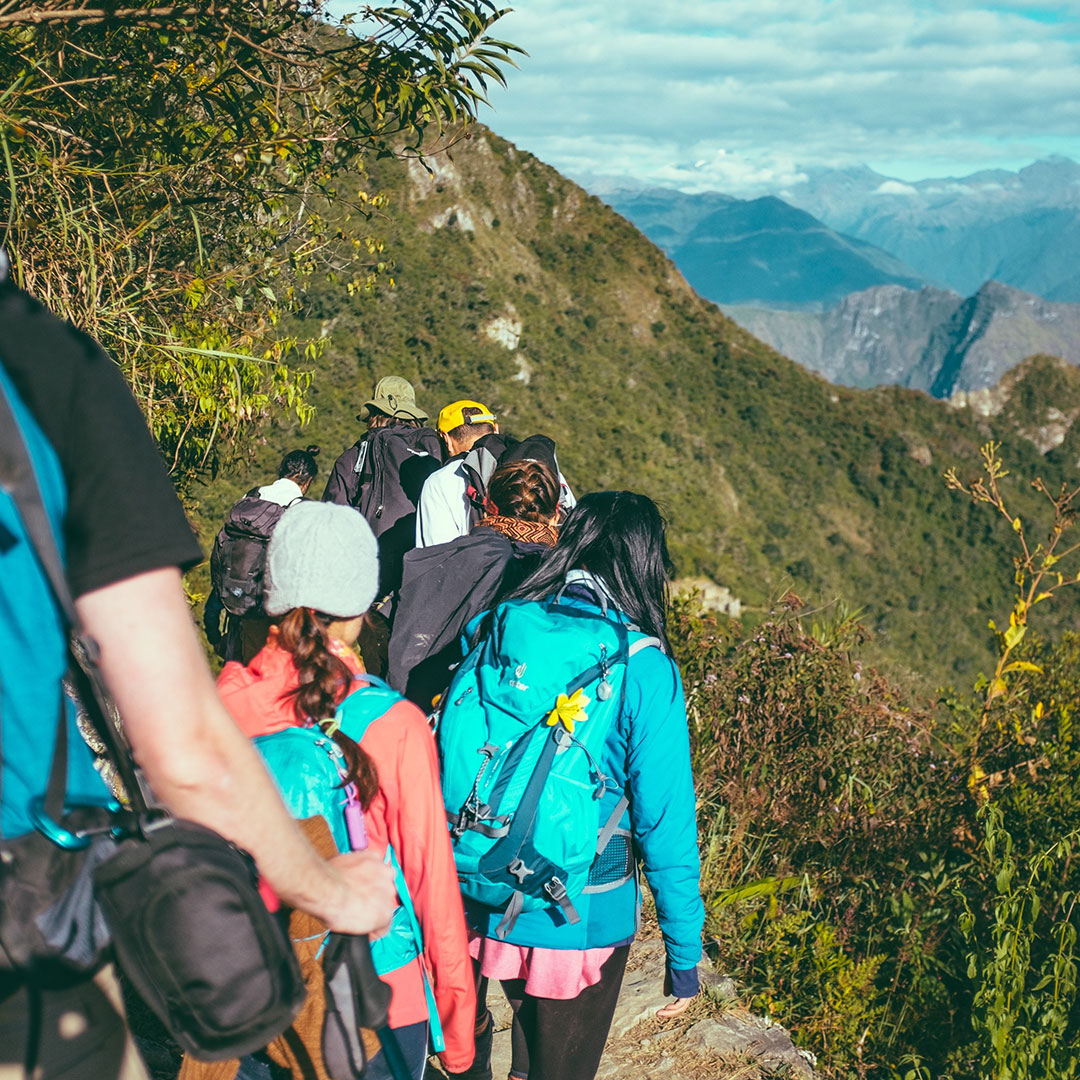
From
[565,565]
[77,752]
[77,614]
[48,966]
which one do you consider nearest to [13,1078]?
[48,966]

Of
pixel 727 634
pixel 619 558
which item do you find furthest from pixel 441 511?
pixel 727 634

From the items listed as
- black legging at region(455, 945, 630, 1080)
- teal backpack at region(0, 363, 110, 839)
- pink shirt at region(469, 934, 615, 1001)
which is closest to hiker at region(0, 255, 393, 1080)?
teal backpack at region(0, 363, 110, 839)

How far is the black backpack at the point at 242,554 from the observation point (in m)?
3.49

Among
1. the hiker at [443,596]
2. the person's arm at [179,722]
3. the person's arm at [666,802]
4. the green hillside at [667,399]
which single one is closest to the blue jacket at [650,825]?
the person's arm at [666,802]

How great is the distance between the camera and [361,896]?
118 centimetres

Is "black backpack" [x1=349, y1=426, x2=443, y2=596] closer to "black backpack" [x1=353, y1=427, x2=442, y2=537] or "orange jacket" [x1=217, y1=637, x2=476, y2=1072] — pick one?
"black backpack" [x1=353, y1=427, x2=442, y2=537]

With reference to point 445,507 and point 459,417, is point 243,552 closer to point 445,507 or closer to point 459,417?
point 445,507

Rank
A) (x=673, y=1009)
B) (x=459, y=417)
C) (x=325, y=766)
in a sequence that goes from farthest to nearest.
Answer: (x=459, y=417) < (x=673, y=1009) < (x=325, y=766)

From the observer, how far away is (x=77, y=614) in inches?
35.7

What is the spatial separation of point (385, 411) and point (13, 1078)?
386cm

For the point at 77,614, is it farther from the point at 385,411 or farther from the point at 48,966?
the point at 385,411

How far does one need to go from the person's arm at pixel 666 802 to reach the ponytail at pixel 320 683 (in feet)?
2.06

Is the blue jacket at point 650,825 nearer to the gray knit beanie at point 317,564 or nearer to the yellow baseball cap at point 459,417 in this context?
the gray knit beanie at point 317,564

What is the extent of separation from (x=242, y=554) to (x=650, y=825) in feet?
7.14
